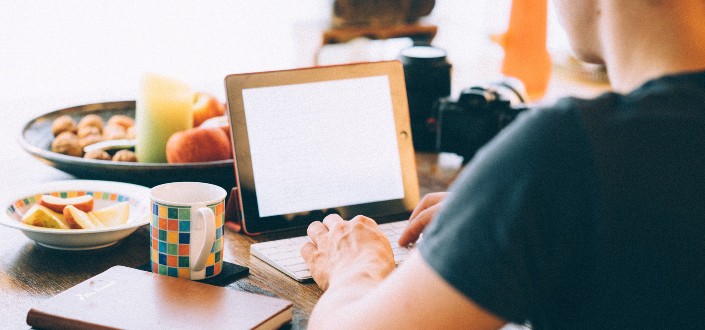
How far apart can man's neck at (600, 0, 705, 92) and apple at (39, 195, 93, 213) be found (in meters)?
0.77

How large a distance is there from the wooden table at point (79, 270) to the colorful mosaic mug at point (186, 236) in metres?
0.06

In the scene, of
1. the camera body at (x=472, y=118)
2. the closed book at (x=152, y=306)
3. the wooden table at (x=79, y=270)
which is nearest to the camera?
the closed book at (x=152, y=306)

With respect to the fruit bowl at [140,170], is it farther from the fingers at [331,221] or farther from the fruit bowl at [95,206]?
the fingers at [331,221]

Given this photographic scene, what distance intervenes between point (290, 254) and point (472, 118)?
675mm

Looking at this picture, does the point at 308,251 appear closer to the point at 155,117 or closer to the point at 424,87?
the point at 155,117

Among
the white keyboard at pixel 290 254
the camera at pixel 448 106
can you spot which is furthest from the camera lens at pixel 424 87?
the white keyboard at pixel 290 254

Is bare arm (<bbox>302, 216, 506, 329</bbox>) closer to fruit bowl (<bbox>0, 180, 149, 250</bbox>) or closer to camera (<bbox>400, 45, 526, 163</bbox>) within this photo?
fruit bowl (<bbox>0, 180, 149, 250</bbox>)

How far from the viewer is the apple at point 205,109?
4.73ft

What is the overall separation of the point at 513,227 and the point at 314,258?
472 millimetres

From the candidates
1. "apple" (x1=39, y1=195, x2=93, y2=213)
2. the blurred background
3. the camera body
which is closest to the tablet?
"apple" (x1=39, y1=195, x2=93, y2=213)

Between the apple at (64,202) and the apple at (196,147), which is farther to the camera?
the apple at (196,147)

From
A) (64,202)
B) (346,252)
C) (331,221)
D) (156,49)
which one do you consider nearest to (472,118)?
(331,221)

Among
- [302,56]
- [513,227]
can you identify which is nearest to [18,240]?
[513,227]

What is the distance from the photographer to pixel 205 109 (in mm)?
1445
